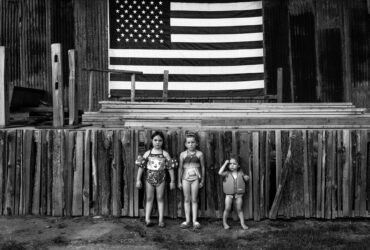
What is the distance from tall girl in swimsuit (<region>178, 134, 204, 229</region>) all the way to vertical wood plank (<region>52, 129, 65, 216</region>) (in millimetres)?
2189

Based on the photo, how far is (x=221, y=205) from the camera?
6.64 m

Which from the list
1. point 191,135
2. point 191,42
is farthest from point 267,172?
point 191,42

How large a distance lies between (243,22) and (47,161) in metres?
8.06

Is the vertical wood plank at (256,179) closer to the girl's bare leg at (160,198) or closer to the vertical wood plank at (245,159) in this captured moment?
the vertical wood plank at (245,159)

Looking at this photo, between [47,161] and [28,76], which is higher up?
[28,76]

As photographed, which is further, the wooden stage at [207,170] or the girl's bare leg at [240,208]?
the wooden stage at [207,170]

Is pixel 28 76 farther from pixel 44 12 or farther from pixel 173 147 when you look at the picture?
pixel 173 147

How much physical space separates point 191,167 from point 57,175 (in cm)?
242

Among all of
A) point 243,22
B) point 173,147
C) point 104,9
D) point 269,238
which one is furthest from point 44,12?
point 269,238

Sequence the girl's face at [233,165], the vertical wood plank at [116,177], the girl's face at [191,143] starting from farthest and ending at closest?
the vertical wood plank at [116,177] → the girl's face at [191,143] → the girl's face at [233,165]

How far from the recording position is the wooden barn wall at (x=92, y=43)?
12.1 meters

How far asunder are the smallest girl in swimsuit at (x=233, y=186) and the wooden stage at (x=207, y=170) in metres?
0.31

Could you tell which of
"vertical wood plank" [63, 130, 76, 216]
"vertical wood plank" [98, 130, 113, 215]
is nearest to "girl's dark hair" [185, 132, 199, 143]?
"vertical wood plank" [98, 130, 113, 215]

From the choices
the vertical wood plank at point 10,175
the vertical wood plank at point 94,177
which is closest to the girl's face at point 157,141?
the vertical wood plank at point 94,177
